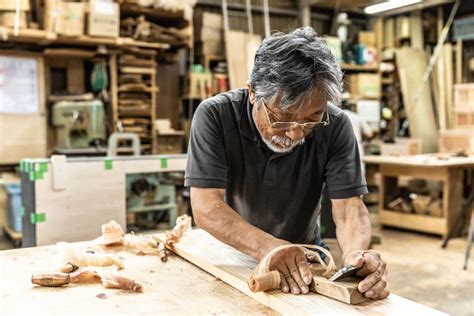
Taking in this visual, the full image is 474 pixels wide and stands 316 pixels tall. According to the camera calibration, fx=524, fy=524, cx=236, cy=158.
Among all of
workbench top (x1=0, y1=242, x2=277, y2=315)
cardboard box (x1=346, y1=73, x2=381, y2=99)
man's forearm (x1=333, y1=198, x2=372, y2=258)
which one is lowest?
workbench top (x1=0, y1=242, x2=277, y2=315)

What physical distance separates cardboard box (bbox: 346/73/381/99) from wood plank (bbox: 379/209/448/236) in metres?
2.44

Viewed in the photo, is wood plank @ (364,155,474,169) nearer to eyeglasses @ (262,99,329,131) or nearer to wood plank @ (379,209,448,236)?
wood plank @ (379,209,448,236)

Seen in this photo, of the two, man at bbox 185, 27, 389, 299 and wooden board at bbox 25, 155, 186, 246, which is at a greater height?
man at bbox 185, 27, 389, 299

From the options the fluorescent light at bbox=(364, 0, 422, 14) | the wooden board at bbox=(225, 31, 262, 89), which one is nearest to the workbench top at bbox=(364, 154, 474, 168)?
the fluorescent light at bbox=(364, 0, 422, 14)

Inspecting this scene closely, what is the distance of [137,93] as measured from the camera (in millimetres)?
6121

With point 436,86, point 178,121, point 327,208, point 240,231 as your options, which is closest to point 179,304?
point 240,231

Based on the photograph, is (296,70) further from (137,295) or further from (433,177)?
(433,177)

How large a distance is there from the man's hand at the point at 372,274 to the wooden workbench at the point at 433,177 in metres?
4.17

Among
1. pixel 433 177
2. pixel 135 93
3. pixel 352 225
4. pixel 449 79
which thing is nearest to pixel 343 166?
pixel 352 225

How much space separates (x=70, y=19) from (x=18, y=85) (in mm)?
1057

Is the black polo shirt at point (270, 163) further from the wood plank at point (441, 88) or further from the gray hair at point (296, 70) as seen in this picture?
the wood plank at point (441, 88)

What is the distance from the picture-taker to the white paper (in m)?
5.65

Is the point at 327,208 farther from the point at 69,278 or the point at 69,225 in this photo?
the point at 69,278

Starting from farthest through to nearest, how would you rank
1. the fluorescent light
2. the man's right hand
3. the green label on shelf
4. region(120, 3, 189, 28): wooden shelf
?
the fluorescent light
region(120, 3, 189, 28): wooden shelf
the green label on shelf
the man's right hand
